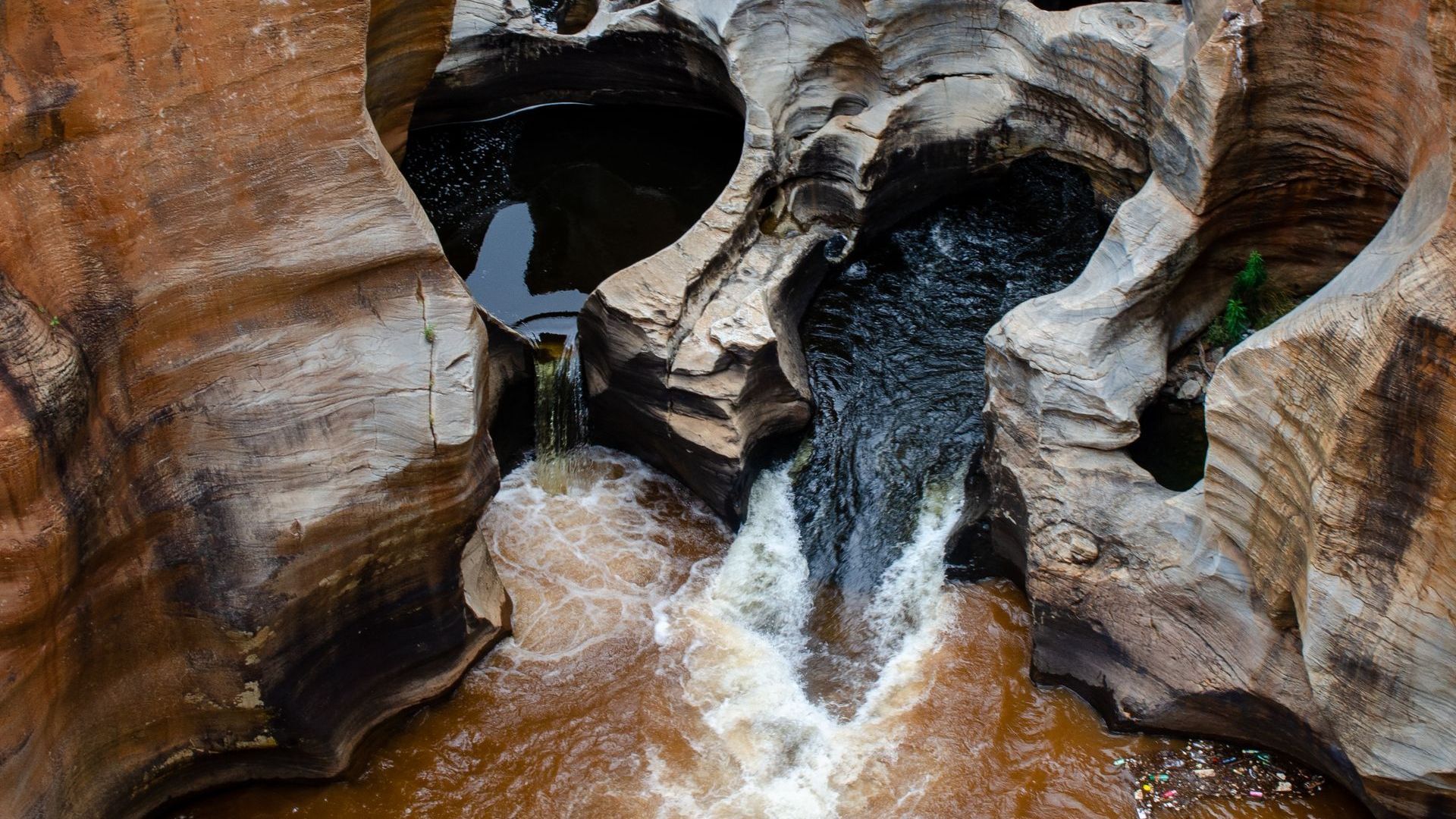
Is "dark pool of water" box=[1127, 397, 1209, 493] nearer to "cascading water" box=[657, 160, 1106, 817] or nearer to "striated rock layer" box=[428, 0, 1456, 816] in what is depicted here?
"striated rock layer" box=[428, 0, 1456, 816]

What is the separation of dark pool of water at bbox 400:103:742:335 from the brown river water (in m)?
2.56

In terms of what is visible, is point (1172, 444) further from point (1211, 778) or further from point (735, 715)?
point (735, 715)

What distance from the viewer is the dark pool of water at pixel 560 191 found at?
1100 centimetres

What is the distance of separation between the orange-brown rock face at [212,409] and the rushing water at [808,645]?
0.71 m

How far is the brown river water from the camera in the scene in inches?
299

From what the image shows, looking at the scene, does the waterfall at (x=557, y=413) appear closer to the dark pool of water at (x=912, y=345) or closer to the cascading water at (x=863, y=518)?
the cascading water at (x=863, y=518)

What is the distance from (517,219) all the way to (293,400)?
15.5 ft

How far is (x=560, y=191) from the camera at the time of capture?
12148 millimetres

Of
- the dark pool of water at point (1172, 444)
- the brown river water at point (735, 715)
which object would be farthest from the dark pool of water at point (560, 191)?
the dark pool of water at point (1172, 444)

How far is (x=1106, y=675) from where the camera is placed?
787 cm

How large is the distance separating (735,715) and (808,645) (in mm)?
777

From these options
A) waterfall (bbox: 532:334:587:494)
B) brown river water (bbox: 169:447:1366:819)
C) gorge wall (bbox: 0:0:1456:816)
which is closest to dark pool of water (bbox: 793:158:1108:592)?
brown river water (bbox: 169:447:1366:819)

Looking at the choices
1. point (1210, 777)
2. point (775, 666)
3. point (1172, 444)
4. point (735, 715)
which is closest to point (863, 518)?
point (775, 666)

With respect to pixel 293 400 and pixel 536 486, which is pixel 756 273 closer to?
pixel 536 486
